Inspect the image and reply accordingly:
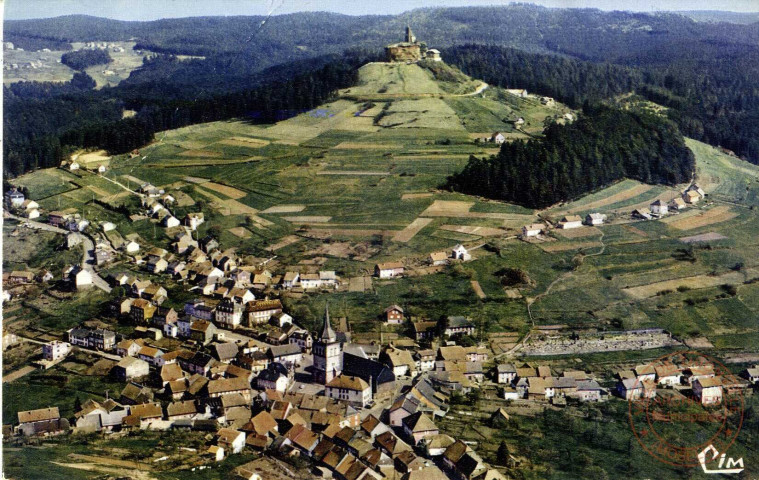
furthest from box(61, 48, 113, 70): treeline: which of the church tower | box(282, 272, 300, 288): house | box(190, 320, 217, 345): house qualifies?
the church tower

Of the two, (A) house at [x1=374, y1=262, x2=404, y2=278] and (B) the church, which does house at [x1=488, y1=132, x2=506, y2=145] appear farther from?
(A) house at [x1=374, y1=262, x2=404, y2=278]

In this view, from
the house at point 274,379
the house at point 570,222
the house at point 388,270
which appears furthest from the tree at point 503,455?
the house at point 570,222

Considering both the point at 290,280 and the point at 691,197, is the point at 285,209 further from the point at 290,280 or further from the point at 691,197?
the point at 691,197

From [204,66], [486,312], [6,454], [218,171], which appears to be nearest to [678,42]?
[204,66]

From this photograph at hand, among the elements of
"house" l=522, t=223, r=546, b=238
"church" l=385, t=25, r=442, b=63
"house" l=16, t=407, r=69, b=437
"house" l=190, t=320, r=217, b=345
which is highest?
"church" l=385, t=25, r=442, b=63

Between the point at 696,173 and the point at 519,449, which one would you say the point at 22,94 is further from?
the point at 519,449

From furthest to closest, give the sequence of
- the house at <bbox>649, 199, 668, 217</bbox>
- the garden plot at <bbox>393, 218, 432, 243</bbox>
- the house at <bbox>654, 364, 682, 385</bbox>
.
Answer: the house at <bbox>649, 199, 668, 217</bbox> → the garden plot at <bbox>393, 218, 432, 243</bbox> → the house at <bbox>654, 364, 682, 385</bbox>

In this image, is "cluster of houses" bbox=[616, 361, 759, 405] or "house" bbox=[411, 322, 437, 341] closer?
"cluster of houses" bbox=[616, 361, 759, 405]
